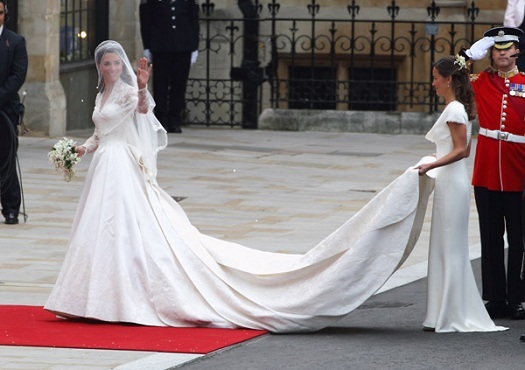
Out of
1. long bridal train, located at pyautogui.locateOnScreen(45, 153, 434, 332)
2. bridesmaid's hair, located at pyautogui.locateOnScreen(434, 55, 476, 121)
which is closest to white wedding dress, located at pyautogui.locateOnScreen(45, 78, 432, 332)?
long bridal train, located at pyautogui.locateOnScreen(45, 153, 434, 332)

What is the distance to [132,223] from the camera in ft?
31.0

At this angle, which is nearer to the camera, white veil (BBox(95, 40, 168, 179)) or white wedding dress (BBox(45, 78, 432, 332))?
white wedding dress (BBox(45, 78, 432, 332))

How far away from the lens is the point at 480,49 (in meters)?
9.53

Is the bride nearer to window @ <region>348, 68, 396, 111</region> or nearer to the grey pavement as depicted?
the grey pavement

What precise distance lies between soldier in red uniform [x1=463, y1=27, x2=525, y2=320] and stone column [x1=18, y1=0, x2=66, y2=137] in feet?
32.6

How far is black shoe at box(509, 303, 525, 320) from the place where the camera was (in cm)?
957

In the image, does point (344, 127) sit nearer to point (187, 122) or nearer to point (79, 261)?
point (187, 122)

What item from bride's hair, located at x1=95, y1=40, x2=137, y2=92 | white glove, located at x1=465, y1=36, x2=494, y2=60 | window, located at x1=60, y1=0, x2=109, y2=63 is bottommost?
bride's hair, located at x1=95, y1=40, x2=137, y2=92

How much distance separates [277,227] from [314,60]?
9632 millimetres

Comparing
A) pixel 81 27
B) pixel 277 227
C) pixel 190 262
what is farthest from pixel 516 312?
pixel 81 27

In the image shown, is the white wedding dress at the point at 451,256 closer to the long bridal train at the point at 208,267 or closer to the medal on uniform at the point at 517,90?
the long bridal train at the point at 208,267

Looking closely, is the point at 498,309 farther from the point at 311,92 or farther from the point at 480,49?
the point at 311,92

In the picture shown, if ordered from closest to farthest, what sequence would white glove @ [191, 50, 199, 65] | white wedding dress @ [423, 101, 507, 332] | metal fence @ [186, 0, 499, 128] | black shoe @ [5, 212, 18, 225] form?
white wedding dress @ [423, 101, 507, 332]
black shoe @ [5, 212, 18, 225]
white glove @ [191, 50, 199, 65]
metal fence @ [186, 0, 499, 128]

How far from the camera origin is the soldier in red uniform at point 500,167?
31.5ft
